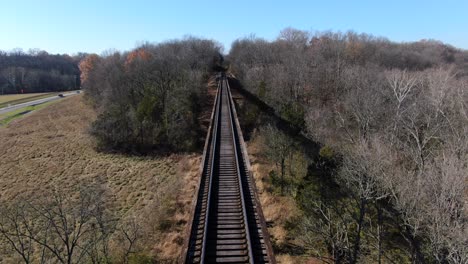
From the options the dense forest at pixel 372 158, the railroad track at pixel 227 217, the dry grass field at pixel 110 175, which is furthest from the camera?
the dry grass field at pixel 110 175

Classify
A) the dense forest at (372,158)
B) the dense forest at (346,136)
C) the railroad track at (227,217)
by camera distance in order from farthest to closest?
1. the dense forest at (346,136)
2. the dense forest at (372,158)
3. the railroad track at (227,217)

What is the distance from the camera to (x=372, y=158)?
17.5 meters

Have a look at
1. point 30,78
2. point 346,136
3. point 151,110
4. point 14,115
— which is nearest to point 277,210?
point 346,136

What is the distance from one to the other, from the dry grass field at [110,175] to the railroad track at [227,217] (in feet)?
A: 9.92

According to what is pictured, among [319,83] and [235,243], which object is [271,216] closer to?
[235,243]

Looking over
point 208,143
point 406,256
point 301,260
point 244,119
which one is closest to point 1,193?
point 208,143

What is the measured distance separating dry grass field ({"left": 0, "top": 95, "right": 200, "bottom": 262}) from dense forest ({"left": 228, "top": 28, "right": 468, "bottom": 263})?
24.6 ft

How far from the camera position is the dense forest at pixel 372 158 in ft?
46.9

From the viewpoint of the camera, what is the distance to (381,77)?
42375 millimetres

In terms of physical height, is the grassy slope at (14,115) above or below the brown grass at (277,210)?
above

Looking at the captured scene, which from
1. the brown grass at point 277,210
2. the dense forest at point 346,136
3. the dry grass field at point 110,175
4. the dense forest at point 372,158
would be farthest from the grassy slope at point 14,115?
the brown grass at point 277,210

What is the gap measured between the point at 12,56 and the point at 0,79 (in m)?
41.9

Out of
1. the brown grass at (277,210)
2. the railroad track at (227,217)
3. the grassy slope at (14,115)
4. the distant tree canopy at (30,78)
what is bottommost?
the brown grass at (277,210)

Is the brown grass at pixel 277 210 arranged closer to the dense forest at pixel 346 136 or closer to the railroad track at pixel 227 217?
the dense forest at pixel 346 136
